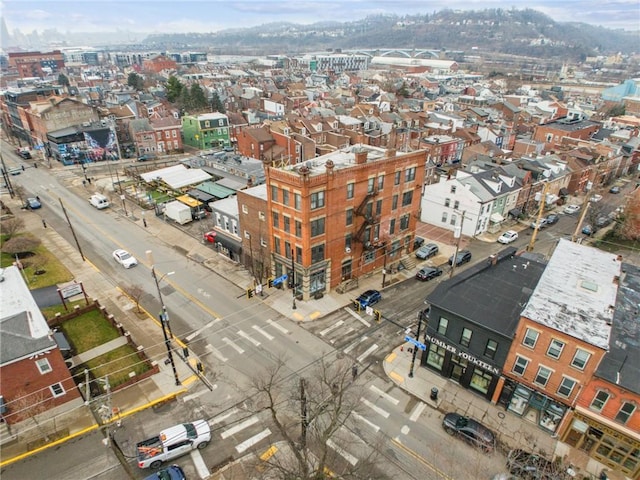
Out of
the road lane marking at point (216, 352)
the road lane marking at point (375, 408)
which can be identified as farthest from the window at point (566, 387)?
the road lane marking at point (216, 352)

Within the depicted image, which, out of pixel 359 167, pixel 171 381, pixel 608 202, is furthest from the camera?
pixel 608 202

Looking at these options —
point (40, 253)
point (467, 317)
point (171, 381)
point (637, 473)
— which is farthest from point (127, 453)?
point (40, 253)

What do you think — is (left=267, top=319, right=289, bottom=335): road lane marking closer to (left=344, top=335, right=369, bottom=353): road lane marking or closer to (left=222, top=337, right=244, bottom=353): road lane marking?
(left=222, top=337, right=244, bottom=353): road lane marking

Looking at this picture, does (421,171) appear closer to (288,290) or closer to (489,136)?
(288,290)

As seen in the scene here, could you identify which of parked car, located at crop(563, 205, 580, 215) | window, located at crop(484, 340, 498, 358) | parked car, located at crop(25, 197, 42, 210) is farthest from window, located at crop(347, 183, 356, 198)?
parked car, located at crop(25, 197, 42, 210)

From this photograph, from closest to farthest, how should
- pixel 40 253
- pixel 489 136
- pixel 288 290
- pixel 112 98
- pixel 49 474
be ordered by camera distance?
pixel 49 474, pixel 288 290, pixel 40 253, pixel 489 136, pixel 112 98

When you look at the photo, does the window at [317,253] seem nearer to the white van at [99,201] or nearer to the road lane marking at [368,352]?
the road lane marking at [368,352]
